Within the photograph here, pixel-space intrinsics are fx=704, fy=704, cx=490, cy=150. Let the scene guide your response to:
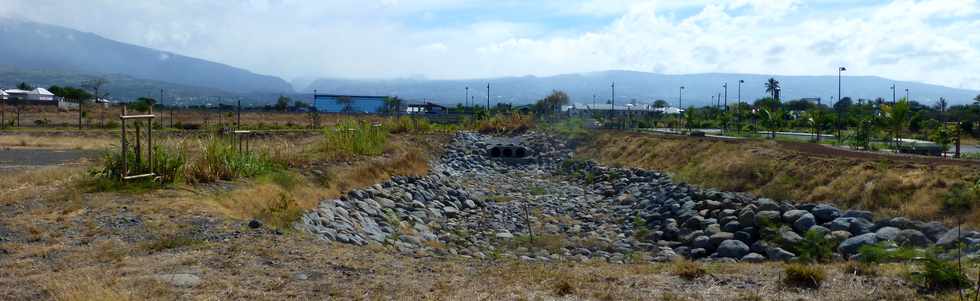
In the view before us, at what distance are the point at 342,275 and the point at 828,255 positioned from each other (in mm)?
6734

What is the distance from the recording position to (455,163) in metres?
30.7

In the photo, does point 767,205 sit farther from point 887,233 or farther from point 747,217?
point 887,233

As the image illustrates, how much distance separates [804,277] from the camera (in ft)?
23.6

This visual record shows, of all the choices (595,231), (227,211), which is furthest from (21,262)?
(595,231)

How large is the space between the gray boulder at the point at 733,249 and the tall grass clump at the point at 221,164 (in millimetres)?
8812

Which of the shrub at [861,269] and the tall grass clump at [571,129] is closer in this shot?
the shrub at [861,269]

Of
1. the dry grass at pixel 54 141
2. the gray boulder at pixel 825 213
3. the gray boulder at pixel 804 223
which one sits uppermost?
the dry grass at pixel 54 141

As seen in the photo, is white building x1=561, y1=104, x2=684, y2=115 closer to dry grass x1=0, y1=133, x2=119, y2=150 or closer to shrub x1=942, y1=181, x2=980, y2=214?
dry grass x1=0, y1=133, x2=119, y2=150

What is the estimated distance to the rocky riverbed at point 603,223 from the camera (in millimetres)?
11727

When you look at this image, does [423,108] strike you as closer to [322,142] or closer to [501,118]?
[501,118]

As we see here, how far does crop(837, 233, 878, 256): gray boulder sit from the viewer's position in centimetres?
1104

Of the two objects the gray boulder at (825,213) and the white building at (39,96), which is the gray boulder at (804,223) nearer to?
the gray boulder at (825,213)

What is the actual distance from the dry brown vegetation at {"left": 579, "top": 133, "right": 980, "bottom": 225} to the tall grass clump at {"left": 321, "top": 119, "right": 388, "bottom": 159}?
9.65m

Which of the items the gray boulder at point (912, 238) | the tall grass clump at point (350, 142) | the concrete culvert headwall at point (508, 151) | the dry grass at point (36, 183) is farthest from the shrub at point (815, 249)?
the concrete culvert headwall at point (508, 151)
